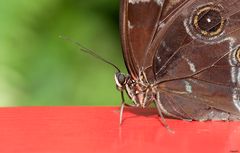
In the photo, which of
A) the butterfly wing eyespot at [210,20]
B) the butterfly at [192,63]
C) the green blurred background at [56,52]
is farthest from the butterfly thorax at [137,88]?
the green blurred background at [56,52]

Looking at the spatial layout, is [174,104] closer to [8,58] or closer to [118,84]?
[118,84]

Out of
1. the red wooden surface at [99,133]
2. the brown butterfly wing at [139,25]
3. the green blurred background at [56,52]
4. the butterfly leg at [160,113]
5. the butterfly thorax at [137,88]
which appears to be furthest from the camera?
the green blurred background at [56,52]

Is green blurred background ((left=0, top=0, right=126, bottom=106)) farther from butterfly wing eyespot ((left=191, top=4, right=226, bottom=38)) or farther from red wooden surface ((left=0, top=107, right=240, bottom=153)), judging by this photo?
red wooden surface ((left=0, top=107, right=240, bottom=153))

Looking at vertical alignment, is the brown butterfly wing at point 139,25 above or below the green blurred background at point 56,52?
below

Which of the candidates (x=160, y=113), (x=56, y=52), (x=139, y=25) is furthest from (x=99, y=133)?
(x=56, y=52)

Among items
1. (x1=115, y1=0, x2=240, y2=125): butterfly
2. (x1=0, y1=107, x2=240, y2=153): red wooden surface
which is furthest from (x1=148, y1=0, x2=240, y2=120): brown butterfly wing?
(x1=0, y1=107, x2=240, y2=153): red wooden surface

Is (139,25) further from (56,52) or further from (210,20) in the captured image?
(56,52)

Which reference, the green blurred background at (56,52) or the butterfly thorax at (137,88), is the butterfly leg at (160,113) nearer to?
the butterfly thorax at (137,88)
